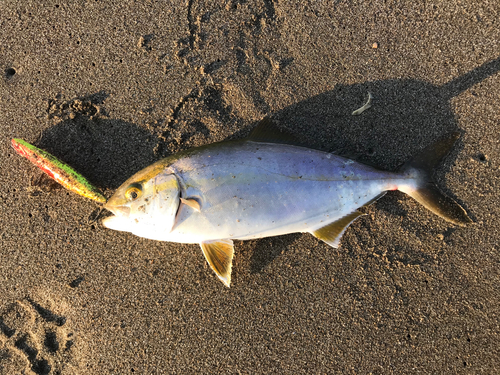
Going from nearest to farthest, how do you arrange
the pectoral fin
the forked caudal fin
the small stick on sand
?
the pectoral fin
the forked caudal fin
the small stick on sand

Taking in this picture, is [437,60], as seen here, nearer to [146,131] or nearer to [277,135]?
[277,135]

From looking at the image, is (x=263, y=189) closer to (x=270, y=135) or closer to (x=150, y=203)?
(x=270, y=135)

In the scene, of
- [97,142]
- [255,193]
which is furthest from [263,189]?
[97,142]

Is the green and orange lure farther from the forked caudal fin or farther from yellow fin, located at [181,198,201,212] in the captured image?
the forked caudal fin

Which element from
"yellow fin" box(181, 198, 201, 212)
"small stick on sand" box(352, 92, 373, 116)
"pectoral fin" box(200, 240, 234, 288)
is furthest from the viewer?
"small stick on sand" box(352, 92, 373, 116)

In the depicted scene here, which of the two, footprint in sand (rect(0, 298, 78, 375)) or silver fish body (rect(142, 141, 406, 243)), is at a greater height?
silver fish body (rect(142, 141, 406, 243))

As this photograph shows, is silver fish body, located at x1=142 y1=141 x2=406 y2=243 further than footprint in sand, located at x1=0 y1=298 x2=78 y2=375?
No

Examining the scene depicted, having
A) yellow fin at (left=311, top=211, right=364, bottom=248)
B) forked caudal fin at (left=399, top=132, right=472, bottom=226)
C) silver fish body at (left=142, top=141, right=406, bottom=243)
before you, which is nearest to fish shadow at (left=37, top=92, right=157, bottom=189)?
silver fish body at (left=142, top=141, right=406, bottom=243)

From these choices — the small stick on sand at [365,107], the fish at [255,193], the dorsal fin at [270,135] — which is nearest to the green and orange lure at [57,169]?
the fish at [255,193]
